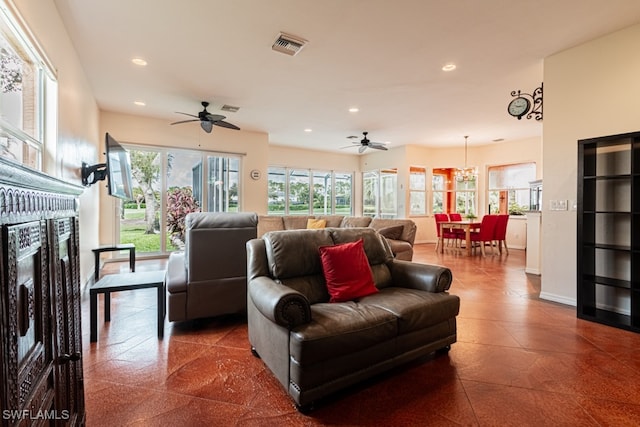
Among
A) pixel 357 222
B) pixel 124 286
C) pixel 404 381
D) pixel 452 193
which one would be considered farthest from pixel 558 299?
pixel 452 193

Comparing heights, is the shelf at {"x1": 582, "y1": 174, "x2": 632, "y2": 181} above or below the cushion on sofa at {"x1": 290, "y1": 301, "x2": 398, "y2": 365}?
above

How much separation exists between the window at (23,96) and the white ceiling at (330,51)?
652 mm

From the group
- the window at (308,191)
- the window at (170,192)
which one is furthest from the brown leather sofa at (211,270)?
the window at (308,191)

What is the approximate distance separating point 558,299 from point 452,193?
652cm

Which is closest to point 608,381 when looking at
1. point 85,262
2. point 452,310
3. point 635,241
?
point 452,310

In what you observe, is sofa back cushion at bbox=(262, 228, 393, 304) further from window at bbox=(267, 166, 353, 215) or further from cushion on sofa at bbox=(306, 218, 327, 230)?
window at bbox=(267, 166, 353, 215)

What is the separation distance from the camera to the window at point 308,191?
9.05 metres

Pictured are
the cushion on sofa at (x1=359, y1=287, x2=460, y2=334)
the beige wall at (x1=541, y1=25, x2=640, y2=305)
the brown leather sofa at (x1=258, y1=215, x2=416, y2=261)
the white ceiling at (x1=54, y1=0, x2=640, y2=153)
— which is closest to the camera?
the cushion on sofa at (x1=359, y1=287, x2=460, y2=334)

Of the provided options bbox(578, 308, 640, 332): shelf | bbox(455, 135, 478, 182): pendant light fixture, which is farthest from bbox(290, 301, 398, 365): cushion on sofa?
bbox(455, 135, 478, 182): pendant light fixture

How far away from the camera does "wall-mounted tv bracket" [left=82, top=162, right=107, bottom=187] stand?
4.10 m

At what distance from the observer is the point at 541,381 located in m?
1.99

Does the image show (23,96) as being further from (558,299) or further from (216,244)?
(558,299)

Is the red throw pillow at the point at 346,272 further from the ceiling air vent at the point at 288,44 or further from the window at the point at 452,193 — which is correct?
the window at the point at 452,193

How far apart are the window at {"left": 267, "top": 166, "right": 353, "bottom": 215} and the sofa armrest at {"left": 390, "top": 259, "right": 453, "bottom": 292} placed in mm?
6189
